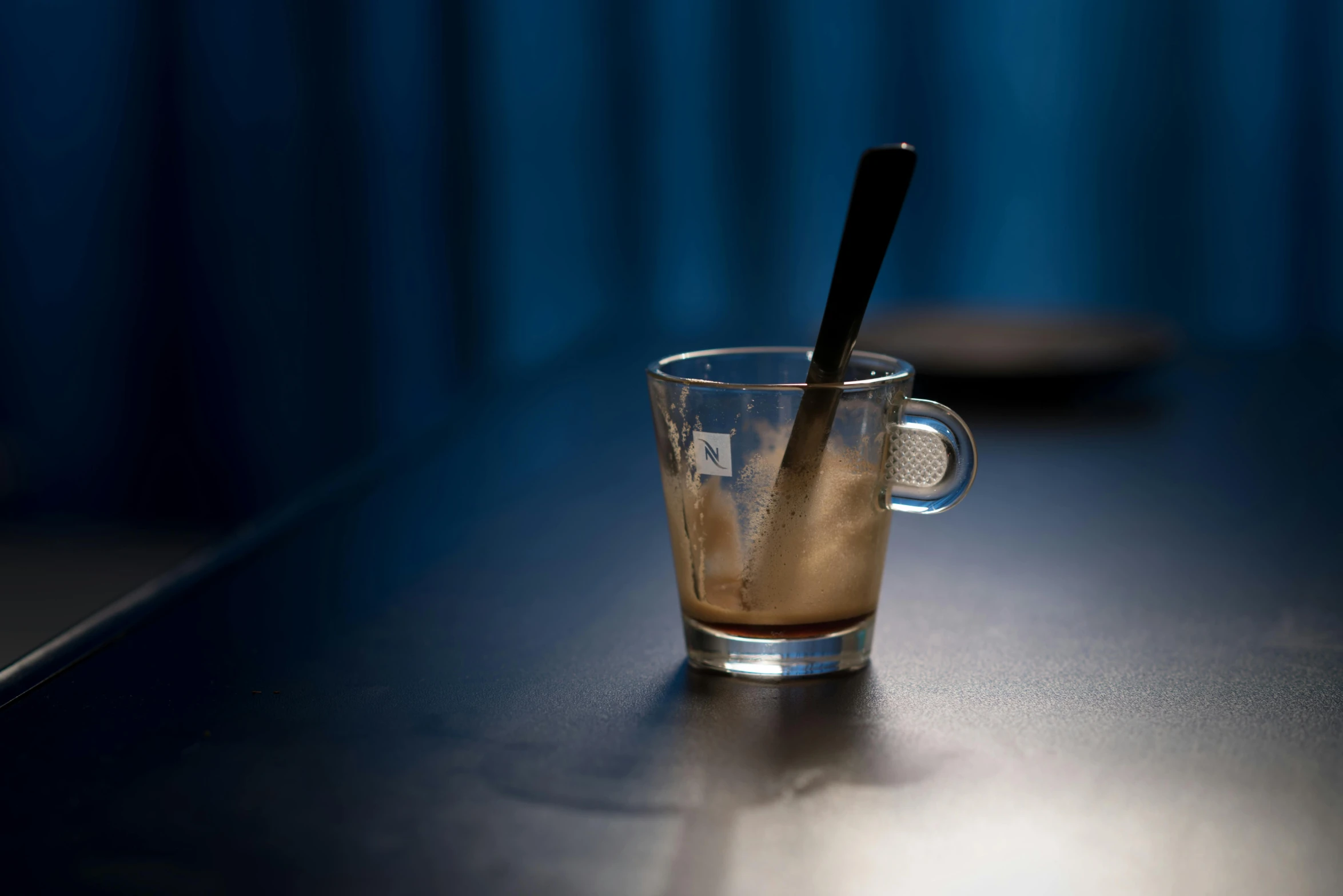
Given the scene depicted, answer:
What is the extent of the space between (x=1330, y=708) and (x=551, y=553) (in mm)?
456

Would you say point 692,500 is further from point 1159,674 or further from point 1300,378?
point 1300,378

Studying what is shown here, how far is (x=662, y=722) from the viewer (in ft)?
1.76

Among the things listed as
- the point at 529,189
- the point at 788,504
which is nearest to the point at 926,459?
the point at 788,504

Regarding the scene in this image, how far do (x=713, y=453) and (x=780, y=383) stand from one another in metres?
0.09

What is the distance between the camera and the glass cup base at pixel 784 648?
22.9 inches

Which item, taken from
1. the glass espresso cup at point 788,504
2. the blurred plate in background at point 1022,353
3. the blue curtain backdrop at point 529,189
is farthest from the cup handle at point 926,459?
the blue curtain backdrop at point 529,189

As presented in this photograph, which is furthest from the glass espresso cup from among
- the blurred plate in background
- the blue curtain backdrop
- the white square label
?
the blue curtain backdrop

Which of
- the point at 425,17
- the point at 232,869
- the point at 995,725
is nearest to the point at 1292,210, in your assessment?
the point at 425,17

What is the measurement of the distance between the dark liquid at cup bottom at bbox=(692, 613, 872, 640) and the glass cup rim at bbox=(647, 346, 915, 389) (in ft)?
0.37

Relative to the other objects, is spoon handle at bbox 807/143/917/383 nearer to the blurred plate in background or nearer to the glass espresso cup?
the glass espresso cup

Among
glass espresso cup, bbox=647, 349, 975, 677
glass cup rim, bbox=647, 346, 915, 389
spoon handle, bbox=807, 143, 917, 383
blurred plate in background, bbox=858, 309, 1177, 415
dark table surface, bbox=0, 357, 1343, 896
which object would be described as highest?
spoon handle, bbox=807, 143, 917, 383

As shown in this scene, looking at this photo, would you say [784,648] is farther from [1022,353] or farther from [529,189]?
[529,189]

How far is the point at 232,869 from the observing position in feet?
1.39

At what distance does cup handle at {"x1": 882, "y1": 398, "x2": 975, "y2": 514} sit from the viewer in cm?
59
